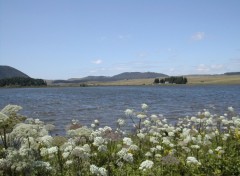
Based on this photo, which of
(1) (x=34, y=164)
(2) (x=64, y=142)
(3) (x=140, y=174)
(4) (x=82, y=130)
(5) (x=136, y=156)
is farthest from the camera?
(5) (x=136, y=156)

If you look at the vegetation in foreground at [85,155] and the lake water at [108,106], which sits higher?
the vegetation in foreground at [85,155]

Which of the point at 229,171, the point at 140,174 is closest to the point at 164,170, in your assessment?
the point at 140,174

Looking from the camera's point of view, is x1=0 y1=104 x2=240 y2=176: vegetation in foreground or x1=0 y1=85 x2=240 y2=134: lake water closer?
x1=0 y1=104 x2=240 y2=176: vegetation in foreground

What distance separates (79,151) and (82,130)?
1.38ft

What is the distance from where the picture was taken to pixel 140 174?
9.34 m

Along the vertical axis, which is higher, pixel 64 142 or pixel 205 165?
pixel 64 142

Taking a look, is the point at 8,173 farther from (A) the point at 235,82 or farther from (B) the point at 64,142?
(A) the point at 235,82

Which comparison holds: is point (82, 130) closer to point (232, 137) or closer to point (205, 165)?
point (205, 165)

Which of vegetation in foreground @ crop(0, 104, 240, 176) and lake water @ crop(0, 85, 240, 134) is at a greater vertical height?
vegetation in foreground @ crop(0, 104, 240, 176)

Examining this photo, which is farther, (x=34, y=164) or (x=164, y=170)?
(x=164, y=170)

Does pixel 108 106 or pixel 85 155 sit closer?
pixel 85 155

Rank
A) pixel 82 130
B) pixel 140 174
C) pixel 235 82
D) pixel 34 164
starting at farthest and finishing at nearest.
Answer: pixel 235 82 → pixel 140 174 → pixel 82 130 → pixel 34 164

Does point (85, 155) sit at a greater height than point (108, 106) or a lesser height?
greater

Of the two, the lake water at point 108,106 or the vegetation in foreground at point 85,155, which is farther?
the lake water at point 108,106
